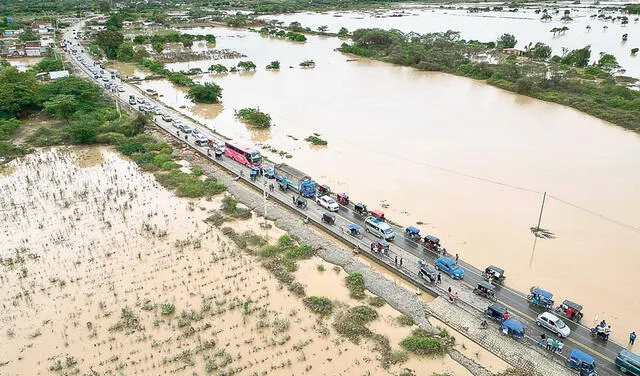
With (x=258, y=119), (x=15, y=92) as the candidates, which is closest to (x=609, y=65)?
(x=258, y=119)

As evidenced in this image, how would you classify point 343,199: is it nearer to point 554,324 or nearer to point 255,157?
point 255,157

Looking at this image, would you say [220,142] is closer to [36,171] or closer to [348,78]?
[36,171]

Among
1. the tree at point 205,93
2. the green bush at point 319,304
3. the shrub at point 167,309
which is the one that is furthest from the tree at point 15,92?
the green bush at point 319,304

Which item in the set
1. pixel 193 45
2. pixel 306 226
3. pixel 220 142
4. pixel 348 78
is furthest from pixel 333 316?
pixel 193 45

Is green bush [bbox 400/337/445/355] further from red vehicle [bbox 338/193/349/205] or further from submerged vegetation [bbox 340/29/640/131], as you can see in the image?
submerged vegetation [bbox 340/29/640/131]

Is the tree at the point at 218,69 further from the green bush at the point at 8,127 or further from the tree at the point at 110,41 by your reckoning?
the green bush at the point at 8,127

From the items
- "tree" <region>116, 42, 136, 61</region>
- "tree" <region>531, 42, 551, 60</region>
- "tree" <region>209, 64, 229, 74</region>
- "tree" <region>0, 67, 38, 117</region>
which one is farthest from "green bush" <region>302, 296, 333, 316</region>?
"tree" <region>531, 42, 551, 60</region>

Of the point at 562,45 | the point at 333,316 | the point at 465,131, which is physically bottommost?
the point at 333,316
